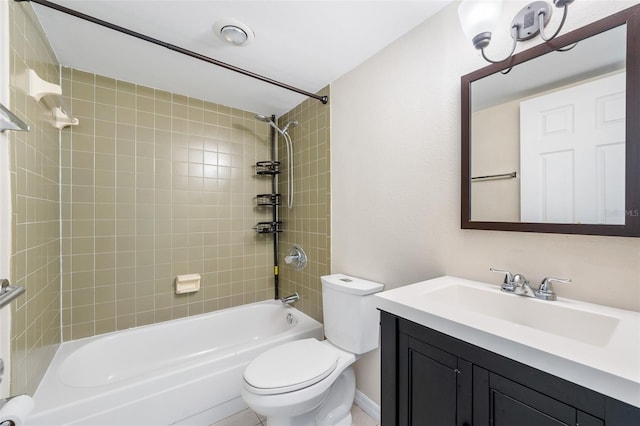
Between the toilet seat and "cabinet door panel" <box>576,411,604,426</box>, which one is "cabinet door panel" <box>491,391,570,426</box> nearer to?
"cabinet door panel" <box>576,411,604,426</box>

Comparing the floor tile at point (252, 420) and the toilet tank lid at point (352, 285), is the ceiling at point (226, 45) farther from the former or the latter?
the floor tile at point (252, 420)

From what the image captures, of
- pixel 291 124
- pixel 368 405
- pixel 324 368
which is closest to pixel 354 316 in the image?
pixel 324 368

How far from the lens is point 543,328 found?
86 cm

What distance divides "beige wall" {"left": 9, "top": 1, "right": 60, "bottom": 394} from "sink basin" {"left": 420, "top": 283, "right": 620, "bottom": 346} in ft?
5.63

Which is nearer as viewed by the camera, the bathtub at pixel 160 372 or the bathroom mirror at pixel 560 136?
the bathroom mirror at pixel 560 136

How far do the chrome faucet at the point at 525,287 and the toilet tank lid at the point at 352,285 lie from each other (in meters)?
0.66

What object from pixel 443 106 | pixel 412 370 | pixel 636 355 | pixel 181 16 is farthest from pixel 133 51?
pixel 636 355

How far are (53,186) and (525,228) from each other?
2.56 m

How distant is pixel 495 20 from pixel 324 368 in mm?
1691

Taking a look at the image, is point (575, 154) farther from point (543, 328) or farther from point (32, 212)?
point (32, 212)

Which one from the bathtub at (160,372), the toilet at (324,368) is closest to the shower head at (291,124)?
the toilet at (324,368)

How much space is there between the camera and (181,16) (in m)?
1.32

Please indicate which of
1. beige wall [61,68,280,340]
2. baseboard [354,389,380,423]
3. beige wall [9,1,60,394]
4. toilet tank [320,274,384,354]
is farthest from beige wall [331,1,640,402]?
beige wall [9,1,60,394]

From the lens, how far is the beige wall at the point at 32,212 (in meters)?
1.08
